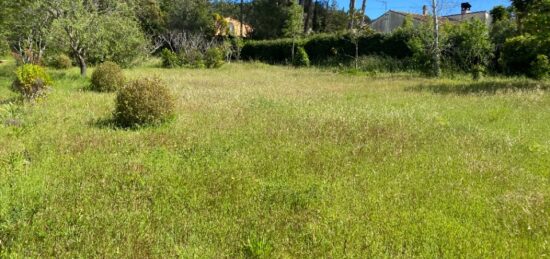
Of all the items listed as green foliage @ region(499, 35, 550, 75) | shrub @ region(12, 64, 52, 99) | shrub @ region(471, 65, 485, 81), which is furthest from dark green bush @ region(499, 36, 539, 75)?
shrub @ region(12, 64, 52, 99)

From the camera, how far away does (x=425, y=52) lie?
2227 centimetres

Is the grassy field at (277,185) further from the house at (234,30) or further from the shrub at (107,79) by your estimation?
the house at (234,30)

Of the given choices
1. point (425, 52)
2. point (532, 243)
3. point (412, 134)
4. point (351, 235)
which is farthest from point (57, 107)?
point (425, 52)

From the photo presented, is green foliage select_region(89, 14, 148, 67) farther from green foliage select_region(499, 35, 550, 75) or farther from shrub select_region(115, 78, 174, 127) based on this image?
green foliage select_region(499, 35, 550, 75)

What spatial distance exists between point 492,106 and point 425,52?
12848mm

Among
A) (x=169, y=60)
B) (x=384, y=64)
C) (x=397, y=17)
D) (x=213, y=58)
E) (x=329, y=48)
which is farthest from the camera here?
(x=397, y=17)

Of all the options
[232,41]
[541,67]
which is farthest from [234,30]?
[541,67]

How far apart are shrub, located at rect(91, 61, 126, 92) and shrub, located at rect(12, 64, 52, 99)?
6.41 feet

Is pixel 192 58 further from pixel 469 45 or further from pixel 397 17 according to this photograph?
pixel 397 17

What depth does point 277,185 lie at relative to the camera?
16.0 ft

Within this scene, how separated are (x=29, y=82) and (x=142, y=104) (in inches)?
198

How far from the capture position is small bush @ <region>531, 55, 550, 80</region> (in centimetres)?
1666

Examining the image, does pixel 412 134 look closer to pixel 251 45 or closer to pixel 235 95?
pixel 235 95

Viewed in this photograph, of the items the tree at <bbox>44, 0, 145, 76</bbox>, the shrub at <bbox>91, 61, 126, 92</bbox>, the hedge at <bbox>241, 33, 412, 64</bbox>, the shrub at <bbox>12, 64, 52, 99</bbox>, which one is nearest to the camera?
the shrub at <bbox>12, 64, 52, 99</bbox>
